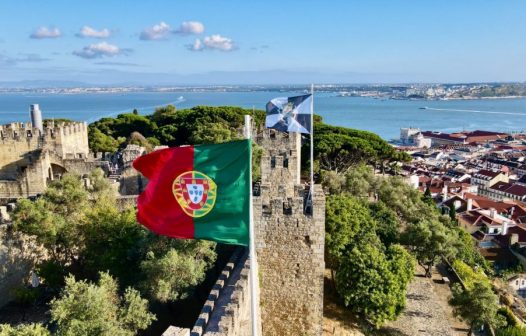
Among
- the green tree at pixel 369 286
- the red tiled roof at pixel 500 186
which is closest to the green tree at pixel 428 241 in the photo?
the green tree at pixel 369 286

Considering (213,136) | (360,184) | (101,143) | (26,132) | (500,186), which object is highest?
(26,132)

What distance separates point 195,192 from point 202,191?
11 cm

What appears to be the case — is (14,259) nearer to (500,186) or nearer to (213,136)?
(213,136)

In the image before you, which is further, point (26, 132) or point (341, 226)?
point (26, 132)

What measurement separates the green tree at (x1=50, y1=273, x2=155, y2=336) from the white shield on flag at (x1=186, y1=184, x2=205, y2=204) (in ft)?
14.1

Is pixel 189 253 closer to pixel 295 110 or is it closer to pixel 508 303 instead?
pixel 295 110

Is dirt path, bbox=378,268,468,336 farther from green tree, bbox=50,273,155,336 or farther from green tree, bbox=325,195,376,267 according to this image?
green tree, bbox=50,273,155,336

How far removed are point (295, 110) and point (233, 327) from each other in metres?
5.67

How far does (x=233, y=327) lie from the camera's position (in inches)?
330

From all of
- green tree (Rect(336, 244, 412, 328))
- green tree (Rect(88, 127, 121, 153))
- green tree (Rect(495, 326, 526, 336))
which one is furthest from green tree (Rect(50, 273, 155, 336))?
green tree (Rect(88, 127, 121, 153))

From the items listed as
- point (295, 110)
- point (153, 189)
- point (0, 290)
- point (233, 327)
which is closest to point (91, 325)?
point (233, 327)

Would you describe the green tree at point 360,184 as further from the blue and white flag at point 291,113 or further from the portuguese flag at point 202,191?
the portuguese flag at point 202,191

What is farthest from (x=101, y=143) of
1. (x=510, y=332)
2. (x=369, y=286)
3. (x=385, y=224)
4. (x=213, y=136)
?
(x=510, y=332)

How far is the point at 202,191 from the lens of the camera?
6.00 metres
